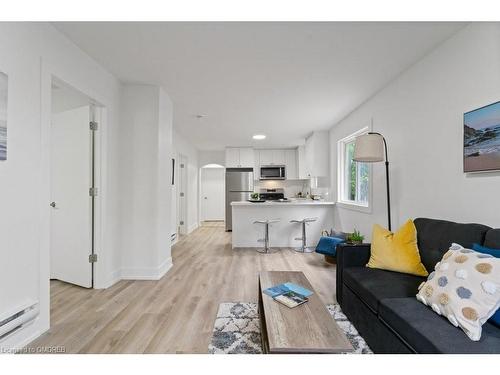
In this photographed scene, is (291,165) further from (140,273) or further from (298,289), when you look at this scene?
(298,289)

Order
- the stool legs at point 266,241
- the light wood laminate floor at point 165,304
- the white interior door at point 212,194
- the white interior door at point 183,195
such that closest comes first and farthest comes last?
1. the light wood laminate floor at point 165,304
2. the stool legs at point 266,241
3. the white interior door at point 183,195
4. the white interior door at point 212,194

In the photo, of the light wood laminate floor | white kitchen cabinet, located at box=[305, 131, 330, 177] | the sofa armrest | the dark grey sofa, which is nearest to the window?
white kitchen cabinet, located at box=[305, 131, 330, 177]

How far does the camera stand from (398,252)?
6.87 ft

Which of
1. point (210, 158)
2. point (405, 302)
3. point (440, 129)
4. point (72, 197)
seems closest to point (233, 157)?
point (210, 158)

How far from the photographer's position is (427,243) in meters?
→ 2.04

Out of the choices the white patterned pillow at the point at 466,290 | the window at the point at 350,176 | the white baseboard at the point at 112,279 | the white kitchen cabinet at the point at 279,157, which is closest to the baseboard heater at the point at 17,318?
the white baseboard at the point at 112,279

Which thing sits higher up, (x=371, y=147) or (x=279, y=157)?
(x=279, y=157)

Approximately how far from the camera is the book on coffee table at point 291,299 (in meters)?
1.63

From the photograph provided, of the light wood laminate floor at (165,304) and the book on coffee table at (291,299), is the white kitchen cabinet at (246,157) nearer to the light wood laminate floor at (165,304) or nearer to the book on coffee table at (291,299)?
the light wood laminate floor at (165,304)

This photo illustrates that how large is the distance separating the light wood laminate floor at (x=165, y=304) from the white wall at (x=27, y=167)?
37cm

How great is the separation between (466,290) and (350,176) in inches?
142

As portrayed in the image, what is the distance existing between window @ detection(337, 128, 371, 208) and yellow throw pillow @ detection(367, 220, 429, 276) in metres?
1.93

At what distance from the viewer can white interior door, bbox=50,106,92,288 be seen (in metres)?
2.90

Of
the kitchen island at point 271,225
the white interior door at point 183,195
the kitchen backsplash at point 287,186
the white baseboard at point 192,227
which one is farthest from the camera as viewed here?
the kitchen backsplash at point 287,186
